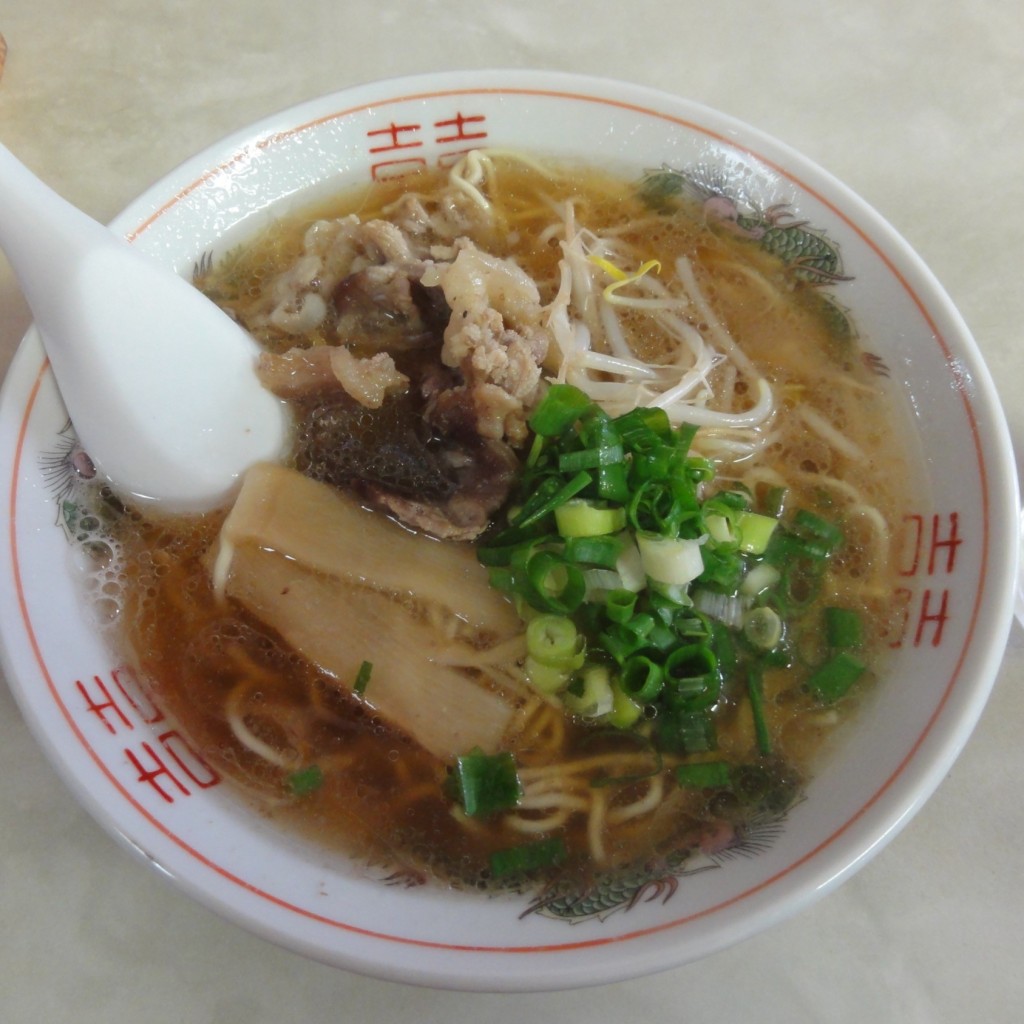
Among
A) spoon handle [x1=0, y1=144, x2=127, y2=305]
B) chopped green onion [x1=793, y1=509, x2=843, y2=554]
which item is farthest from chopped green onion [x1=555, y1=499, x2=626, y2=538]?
spoon handle [x1=0, y1=144, x2=127, y2=305]

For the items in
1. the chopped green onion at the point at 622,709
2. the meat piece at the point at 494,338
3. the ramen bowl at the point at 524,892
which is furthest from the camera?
the meat piece at the point at 494,338

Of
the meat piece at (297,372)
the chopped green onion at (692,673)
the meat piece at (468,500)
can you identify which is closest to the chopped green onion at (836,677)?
the chopped green onion at (692,673)

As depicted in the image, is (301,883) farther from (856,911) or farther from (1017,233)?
(1017,233)

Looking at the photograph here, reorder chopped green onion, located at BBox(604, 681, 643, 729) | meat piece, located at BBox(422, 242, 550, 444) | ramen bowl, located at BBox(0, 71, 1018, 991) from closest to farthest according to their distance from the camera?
ramen bowl, located at BBox(0, 71, 1018, 991)
chopped green onion, located at BBox(604, 681, 643, 729)
meat piece, located at BBox(422, 242, 550, 444)

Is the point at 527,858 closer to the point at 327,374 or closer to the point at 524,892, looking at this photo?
the point at 524,892

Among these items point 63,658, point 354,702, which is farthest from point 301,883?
point 63,658

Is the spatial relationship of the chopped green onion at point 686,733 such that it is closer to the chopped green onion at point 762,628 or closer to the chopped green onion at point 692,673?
the chopped green onion at point 692,673

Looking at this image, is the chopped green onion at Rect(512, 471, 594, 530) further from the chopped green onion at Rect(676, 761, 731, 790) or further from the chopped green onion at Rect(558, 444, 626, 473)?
the chopped green onion at Rect(676, 761, 731, 790)
